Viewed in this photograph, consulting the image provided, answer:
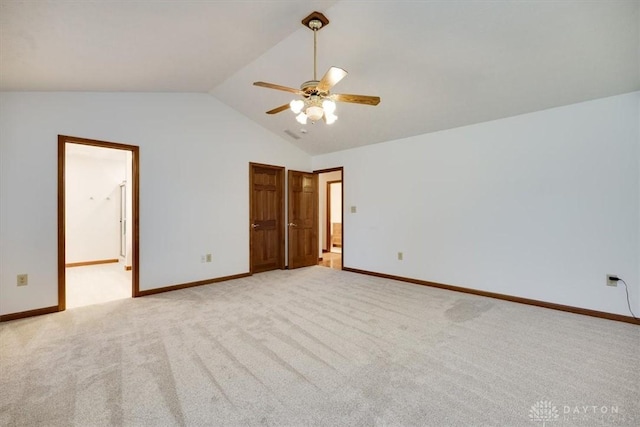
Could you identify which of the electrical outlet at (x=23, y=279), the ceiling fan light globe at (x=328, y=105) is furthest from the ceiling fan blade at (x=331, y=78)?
the electrical outlet at (x=23, y=279)

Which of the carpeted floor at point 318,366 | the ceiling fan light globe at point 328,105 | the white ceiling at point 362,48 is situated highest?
the white ceiling at point 362,48

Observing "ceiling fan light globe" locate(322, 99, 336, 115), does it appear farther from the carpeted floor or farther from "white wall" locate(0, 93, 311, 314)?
"white wall" locate(0, 93, 311, 314)

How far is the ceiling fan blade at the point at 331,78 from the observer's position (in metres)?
2.13

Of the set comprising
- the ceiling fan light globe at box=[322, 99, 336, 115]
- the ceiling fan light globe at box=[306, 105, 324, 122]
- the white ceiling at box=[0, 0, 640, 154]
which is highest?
the white ceiling at box=[0, 0, 640, 154]

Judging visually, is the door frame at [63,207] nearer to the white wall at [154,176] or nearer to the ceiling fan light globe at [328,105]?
the white wall at [154,176]

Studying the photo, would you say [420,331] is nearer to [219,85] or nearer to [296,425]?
[296,425]

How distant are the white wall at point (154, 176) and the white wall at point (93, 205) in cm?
288

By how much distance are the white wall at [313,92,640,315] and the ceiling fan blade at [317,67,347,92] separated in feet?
8.94

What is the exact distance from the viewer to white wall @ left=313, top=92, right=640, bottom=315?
3.06 metres

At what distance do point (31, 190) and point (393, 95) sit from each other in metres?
4.58

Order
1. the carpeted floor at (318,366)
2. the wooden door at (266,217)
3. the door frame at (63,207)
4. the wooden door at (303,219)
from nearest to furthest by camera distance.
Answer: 1. the carpeted floor at (318,366)
2. the door frame at (63,207)
3. the wooden door at (266,217)
4. the wooden door at (303,219)

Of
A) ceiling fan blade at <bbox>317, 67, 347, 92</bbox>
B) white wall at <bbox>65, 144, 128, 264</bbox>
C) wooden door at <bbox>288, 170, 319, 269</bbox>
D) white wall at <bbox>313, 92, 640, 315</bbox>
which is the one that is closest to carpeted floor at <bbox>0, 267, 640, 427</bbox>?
white wall at <bbox>313, 92, 640, 315</bbox>

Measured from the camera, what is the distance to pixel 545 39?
8.28 ft

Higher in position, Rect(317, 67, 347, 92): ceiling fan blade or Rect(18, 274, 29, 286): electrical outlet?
Rect(317, 67, 347, 92): ceiling fan blade
